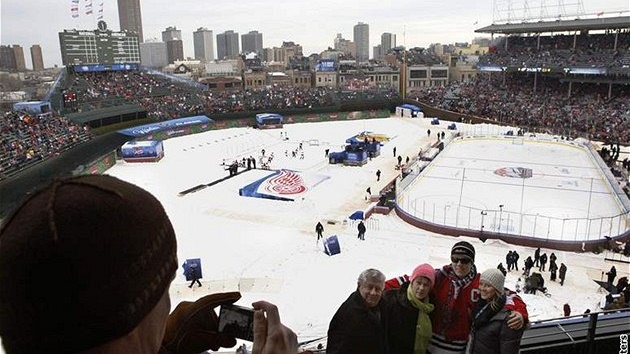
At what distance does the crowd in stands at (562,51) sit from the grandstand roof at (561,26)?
202cm

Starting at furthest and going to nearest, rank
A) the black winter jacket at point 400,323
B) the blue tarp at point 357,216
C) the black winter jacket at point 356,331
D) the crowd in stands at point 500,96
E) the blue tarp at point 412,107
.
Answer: the blue tarp at point 412,107, the crowd in stands at point 500,96, the blue tarp at point 357,216, the black winter jacket at point 400,323, the black winter jacket at point 356,331

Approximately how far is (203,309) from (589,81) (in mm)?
62125

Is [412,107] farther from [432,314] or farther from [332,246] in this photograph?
[432,314]

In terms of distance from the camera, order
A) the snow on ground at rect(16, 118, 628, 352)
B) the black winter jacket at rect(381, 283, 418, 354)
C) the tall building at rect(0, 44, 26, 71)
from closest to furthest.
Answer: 1. the black winter jacket at rect(381, 283, 418, 354)
2. the snow on ground at rect(16, 118, 628, 352)
3. the tall building at rect(0, 44, 26, 71)

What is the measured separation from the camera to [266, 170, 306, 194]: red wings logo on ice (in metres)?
27.0

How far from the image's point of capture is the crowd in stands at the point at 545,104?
44.0m

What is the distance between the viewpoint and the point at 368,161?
35.1 m

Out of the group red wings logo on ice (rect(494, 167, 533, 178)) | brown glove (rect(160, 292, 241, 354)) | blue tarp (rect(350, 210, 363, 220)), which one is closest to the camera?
brown glove (rect(160, 292, 241, 354))

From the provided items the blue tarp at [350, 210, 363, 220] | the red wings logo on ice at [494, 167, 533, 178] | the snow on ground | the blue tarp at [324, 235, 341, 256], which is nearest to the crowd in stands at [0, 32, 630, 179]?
the snow on ground

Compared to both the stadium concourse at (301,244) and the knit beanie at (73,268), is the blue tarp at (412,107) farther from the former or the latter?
the knit beanie at (73,268)

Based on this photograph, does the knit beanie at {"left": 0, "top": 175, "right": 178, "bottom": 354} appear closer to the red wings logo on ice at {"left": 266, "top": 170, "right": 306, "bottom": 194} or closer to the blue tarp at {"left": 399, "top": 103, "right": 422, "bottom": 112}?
the red wings logo on ice at {"left": 266, "top": 170, "right": 306, "bottom": 194}

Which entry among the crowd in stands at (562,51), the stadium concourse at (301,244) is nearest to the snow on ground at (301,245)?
the stadium concourse at (301,244)

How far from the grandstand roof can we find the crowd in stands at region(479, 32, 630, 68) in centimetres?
202

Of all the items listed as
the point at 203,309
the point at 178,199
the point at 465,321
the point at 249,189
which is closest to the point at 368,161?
the point at 249,189
